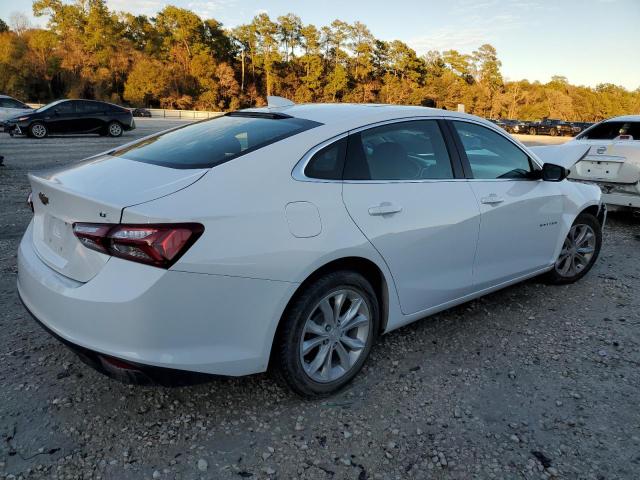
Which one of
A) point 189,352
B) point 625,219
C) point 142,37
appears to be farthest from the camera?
point 142,37

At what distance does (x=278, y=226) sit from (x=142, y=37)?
92317 mm

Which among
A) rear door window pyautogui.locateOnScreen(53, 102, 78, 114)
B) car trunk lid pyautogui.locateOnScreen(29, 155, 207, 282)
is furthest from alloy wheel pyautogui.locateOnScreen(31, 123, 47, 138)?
car trunk lid pyautogui.locateOnScreen(29, 155, 207, 282)

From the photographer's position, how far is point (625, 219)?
24.9 feet

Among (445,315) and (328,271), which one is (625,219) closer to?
(445,315)

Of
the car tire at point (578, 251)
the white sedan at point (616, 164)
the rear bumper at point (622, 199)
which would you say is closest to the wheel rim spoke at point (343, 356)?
the car tire at point (578, 251)

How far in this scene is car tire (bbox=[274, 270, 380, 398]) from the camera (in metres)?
2.43

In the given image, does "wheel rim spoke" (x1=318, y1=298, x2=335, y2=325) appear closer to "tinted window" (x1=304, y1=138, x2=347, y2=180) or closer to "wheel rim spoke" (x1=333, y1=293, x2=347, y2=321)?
"wheel rim spoke" (x1=333, y1=293, x2=347, y2=321)

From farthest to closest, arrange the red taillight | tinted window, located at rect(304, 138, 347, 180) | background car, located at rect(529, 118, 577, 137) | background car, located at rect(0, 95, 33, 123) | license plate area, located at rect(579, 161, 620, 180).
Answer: background car, located at rect(529, 118, 577, 137), background car, located at rect(0, 95, 33, 123), license plate area, located at rect(579, 161, 620, 180), tinted window, located at rect(304, 138, 347, 180), the red taillight

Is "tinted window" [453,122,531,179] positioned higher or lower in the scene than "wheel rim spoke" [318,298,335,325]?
higher

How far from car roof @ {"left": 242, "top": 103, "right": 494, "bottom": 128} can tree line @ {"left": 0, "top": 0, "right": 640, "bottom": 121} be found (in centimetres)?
6796

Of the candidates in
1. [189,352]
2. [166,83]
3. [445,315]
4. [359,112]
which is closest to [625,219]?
[445,315]

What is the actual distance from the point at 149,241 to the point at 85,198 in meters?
0.43

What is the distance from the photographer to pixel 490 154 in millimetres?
3609

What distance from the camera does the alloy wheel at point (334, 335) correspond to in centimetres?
257
